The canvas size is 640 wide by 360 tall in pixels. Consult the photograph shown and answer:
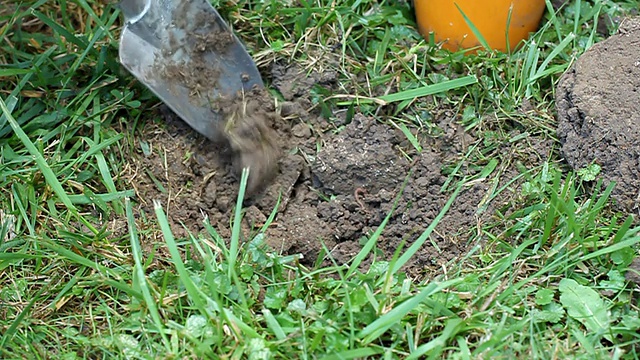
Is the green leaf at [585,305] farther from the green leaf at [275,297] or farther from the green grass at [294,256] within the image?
the green leaf at [275,297]

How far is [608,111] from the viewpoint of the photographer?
6.77ft

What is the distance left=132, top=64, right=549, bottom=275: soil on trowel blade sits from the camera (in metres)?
2.03

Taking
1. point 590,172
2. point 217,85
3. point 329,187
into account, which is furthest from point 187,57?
point 590,172

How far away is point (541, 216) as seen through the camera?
1.94 m

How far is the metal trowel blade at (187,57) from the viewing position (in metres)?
2.17

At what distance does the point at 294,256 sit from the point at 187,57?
680mm

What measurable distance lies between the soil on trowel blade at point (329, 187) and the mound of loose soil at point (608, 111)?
5.3 inches

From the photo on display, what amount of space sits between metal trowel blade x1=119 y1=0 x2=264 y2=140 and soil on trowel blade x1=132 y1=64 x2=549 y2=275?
11cm

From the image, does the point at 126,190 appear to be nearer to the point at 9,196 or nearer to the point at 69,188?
the point at 69,188

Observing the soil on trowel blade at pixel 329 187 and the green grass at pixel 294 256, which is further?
the soil on trowel blade at pixel 329 187

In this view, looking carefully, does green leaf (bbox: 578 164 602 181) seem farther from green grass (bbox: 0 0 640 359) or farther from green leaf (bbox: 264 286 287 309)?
green leaf (bbox: 264 286 287 309)

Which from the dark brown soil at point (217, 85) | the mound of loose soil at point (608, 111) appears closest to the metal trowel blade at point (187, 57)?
the dark brown soil at point (217, 85)

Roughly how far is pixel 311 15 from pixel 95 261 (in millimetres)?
966

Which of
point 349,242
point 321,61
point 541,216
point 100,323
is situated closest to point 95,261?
point 100,323
